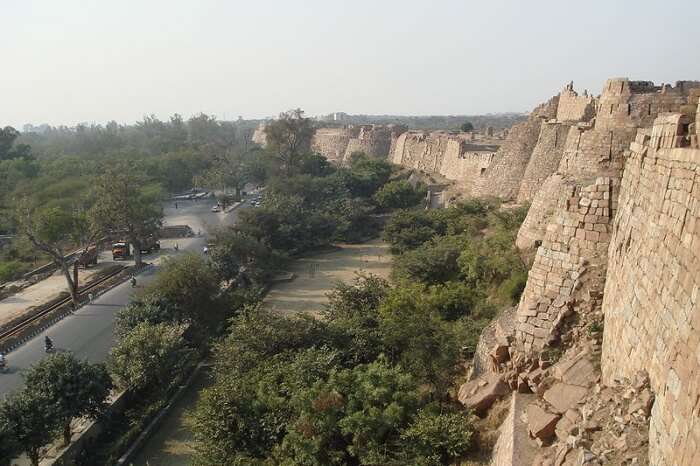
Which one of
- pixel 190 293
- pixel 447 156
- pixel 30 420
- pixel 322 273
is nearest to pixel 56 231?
pixel 190 293

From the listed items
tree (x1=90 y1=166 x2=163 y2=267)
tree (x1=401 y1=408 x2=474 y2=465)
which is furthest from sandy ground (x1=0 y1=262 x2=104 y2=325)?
tree (x1=401 y1=408 x2=474 y2=465)

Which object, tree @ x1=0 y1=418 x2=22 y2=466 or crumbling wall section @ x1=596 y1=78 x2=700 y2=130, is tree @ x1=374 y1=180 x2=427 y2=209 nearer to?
crumbling wall section @ x1=596 y1=78 x2=700 y2=130

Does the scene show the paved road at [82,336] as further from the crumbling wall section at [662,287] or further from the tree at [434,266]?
the crumbling wall section at [662,287]

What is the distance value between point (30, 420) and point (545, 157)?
16877mm

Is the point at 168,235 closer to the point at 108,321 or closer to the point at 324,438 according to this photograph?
the point at 108,321

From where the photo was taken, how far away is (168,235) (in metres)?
33.2

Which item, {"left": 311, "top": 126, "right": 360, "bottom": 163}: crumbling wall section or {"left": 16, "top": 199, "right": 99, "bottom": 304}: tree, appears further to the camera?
{"left": 311, "top": 126, "right": 360, "bottom": 163}: crumbling wall section

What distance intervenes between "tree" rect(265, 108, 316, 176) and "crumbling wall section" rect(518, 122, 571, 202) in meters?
25.7

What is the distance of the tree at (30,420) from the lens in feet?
30.5

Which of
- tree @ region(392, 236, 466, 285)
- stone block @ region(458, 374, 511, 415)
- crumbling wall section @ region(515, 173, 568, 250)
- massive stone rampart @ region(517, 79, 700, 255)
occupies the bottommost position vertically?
tree @ region(392, 236, 466, 285)

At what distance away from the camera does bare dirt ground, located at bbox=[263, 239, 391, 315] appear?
21.2 m

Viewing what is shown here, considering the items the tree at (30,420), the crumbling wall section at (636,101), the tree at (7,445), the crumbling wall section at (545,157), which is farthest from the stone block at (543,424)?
the crumbling wall section at (545,157)

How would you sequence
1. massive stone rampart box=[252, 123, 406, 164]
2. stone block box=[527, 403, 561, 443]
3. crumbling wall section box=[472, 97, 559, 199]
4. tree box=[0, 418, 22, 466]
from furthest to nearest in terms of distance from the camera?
massive stone rampart box=[252, 123, 406, 164]
crumbling wall section box=[472, 97, 559, 199]
tree box=[0, 418, 22, 466]
stone block box=[527, 403, 561, 443]

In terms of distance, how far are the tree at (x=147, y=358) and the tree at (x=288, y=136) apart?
31.0m
